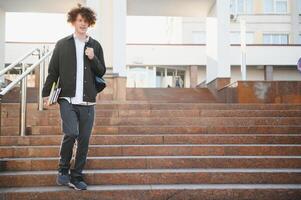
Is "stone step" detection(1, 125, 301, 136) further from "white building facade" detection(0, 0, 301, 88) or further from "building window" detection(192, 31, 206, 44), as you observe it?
"building window" detection(192, 31, 206, 44)

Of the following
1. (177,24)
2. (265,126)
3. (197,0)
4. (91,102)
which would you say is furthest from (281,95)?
(177,24)

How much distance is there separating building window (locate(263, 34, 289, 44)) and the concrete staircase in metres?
22.4

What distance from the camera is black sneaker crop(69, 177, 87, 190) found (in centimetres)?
427

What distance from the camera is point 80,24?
414 centimetres

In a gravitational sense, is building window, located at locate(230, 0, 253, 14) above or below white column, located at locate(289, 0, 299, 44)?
above

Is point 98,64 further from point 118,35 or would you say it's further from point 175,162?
point 118,35

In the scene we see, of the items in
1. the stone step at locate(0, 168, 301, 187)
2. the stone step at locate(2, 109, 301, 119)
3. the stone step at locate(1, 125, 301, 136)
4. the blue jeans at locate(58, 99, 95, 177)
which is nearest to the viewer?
the blue jeans at locate(58, 99, 95, 177)

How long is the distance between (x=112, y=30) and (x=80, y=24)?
7084 mm

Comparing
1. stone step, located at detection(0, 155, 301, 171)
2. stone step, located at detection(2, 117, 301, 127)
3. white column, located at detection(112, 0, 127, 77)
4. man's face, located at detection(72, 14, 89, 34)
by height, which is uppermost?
white column, located at detection(112, 0, 127, 77)

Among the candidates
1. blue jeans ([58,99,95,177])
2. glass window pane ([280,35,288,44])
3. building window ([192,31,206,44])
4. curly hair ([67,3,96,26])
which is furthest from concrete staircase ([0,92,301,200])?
glass window pane ([280,35,288,44])

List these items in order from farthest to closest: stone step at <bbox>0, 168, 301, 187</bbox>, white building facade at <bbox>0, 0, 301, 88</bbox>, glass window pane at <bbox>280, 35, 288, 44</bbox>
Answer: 1. glass window pane at <bbox>280, 35, 288, 44</bbox>
2. white building facade at <bbox>0, 0, 301, 88</bbox>
3. stone step at <bbox>0, 168, 301, 187</bbox>

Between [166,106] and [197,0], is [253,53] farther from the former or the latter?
[166,106]

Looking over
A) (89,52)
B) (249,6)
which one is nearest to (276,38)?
(249,6)

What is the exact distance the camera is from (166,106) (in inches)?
293
